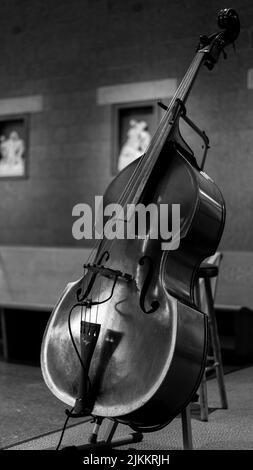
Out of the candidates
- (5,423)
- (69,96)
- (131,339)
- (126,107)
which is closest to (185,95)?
(131,339)

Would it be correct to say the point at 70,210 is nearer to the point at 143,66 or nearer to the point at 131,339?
the point at 143,66

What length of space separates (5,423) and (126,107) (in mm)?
3769

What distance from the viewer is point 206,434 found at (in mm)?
2658

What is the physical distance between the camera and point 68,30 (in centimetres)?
638

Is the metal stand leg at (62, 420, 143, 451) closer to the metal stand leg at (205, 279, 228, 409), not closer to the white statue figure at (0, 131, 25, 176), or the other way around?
the metal stand leg at (205, 279, 228, 409)

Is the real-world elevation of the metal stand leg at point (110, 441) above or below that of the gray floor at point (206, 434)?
above

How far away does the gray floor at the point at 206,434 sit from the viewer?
8.07 feet

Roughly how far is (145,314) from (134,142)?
4213 mm

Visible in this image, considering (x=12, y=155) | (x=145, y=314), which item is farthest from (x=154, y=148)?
(x=12, y=155)

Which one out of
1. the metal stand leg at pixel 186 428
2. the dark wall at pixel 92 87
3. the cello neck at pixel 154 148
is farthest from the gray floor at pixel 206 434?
the dark wall at pixel 92 87

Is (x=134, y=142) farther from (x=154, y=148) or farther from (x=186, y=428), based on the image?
(x=186, y=428)

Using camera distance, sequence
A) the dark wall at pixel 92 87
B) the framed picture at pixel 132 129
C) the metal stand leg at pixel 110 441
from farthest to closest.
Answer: the framed picture at pixel 132 129 → the dark wall at pixel 92 87 → the metal stand leg at pixel 110 441

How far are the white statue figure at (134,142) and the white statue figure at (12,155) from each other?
1177 millimetres

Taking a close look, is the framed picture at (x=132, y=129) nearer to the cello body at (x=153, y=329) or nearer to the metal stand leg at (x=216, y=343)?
the metal stand leg at (x=216, y=343)
